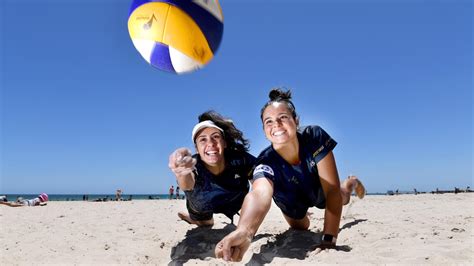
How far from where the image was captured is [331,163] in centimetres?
344

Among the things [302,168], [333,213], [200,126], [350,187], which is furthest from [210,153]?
[350,187]

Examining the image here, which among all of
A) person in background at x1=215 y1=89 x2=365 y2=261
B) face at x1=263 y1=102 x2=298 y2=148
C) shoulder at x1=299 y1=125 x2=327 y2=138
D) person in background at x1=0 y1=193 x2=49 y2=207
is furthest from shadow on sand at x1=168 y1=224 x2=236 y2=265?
person in background at x1=0 y1=193 x2=49 y2=207

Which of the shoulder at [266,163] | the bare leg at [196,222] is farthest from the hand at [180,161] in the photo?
the bare leg at [196,222]

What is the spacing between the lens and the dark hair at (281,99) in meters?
3.45

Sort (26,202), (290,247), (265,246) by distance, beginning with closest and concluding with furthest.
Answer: (290,247) < (265,246) < (26,202)

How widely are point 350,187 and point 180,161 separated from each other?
254 centimetres

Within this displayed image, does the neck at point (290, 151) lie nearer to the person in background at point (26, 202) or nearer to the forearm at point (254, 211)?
the forearm at point (254, 211)

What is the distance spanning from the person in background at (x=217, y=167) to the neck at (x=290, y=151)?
56 centimetres

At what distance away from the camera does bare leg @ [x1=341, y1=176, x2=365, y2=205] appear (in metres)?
4.62

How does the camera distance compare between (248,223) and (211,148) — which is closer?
(248,223)

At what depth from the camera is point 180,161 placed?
3174 mm

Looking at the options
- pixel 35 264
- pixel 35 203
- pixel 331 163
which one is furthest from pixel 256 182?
pixel 35 203

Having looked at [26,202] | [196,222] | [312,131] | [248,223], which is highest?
[312,131]

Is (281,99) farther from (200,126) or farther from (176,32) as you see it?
(176,32)
